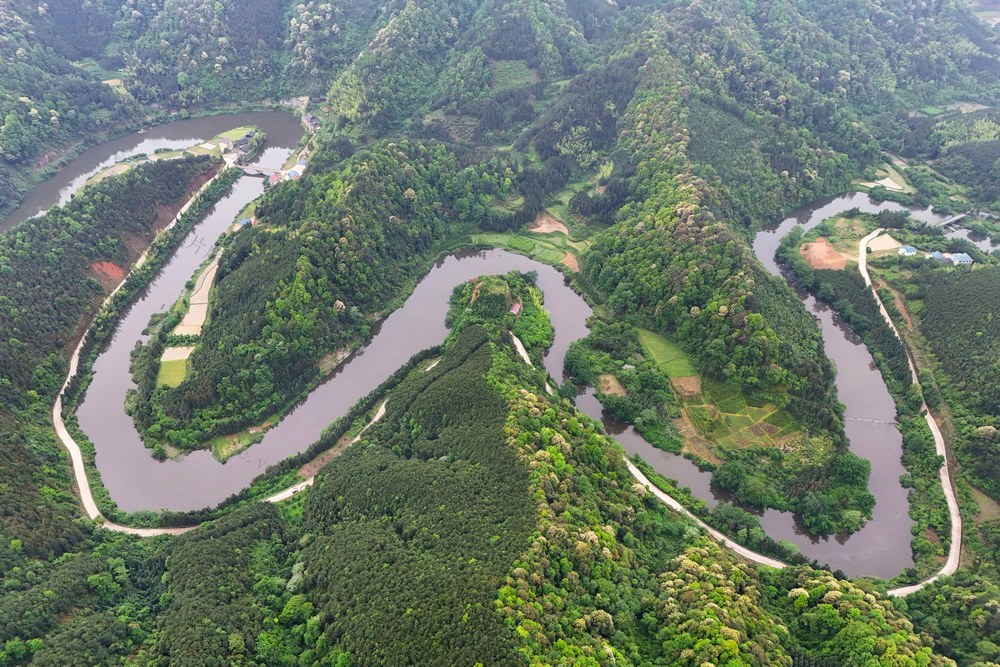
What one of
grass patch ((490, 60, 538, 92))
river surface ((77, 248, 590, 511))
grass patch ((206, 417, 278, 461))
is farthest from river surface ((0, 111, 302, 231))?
grass patch ((206, 417, 278, 461))

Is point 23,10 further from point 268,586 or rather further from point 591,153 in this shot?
point 268,586

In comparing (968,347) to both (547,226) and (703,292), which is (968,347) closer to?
(703,292)

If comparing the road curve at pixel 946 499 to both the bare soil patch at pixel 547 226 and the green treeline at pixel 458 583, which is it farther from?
the bare soil patch at pixel 547 226

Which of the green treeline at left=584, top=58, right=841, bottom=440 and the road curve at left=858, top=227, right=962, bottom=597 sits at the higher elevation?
the green treeline at left=584, top=58, right=841, bottom=440

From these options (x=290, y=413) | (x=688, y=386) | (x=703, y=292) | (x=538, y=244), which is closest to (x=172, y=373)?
(x=290, y=413)

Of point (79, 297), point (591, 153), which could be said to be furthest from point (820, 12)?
point (79, 297)

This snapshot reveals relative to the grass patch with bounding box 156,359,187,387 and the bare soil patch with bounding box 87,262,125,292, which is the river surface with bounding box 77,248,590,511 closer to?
the grass patch with bounding box 156,359,187,387
